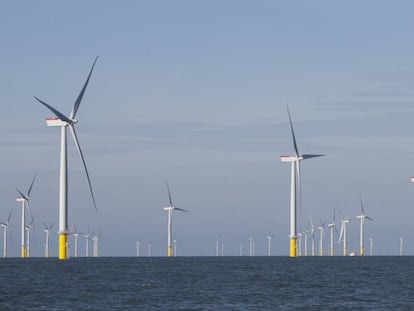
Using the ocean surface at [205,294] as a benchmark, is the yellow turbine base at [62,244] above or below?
above

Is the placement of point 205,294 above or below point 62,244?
below

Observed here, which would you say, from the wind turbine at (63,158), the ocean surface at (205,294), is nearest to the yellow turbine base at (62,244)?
the wind turbine at (63,158)

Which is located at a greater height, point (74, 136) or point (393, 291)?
point (74, 136)

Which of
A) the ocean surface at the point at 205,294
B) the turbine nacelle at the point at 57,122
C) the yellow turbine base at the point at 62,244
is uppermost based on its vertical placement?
the turbine nacelle at the point at 57,122

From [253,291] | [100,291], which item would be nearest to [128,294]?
[100,291]

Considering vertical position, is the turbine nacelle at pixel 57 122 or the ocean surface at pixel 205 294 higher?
the turbine nacelle at pixel 57 122

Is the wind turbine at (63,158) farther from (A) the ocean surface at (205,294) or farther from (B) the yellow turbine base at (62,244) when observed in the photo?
(A) the ocean surface at (205,294)

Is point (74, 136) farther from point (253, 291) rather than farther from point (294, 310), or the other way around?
point (294, 310)

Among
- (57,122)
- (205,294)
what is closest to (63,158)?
(57,122)

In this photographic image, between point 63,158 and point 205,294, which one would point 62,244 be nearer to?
point 63,158

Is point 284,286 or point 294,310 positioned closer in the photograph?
point 294,310

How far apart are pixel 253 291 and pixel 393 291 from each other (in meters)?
14.2

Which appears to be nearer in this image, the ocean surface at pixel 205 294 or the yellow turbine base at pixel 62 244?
the ocean surface at pixel 205 294

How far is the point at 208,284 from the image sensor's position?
11325 centimetres
